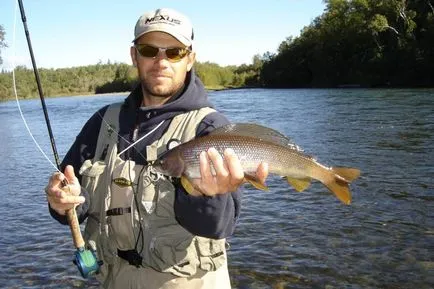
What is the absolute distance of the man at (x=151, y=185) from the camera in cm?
251

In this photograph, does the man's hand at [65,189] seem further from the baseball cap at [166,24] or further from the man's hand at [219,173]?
the baseball cap at [166,24]

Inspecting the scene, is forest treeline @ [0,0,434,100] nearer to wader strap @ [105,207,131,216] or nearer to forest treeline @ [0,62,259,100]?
forest treeline @ [0,62,259,100]

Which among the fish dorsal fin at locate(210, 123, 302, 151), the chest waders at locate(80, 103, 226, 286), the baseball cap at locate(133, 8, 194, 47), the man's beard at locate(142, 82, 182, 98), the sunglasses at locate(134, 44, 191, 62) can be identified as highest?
the baseball cap at locate(133, 8, 194, 47)

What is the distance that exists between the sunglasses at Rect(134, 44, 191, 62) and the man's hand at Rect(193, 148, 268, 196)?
0.69 meters

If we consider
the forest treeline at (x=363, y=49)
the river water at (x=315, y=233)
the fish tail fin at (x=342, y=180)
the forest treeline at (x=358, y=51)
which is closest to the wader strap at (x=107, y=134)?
the fish tail fin at (x=342, y=180)

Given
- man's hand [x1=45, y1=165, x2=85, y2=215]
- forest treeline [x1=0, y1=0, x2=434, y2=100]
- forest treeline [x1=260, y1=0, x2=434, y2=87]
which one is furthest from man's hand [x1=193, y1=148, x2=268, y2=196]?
forest treeline [x1=260, y1=0, x2=434, y2=87]

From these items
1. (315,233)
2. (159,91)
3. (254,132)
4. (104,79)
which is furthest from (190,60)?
(104,79)

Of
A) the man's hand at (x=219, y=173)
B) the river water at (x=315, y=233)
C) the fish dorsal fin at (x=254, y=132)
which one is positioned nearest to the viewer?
the man's hand at (x=219, y=173)

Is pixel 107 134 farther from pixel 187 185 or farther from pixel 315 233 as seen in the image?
pixel 315 233

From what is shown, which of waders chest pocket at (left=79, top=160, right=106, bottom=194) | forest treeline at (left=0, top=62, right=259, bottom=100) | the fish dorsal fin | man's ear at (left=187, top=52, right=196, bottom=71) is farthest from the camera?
forest treeline at (left=0, top=62, right=259, bottom=100)

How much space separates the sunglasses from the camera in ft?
9.08

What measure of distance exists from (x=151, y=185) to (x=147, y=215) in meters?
0.16

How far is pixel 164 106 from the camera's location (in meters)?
2.67

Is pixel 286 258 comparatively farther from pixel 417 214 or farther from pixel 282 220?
pixel 417 214
